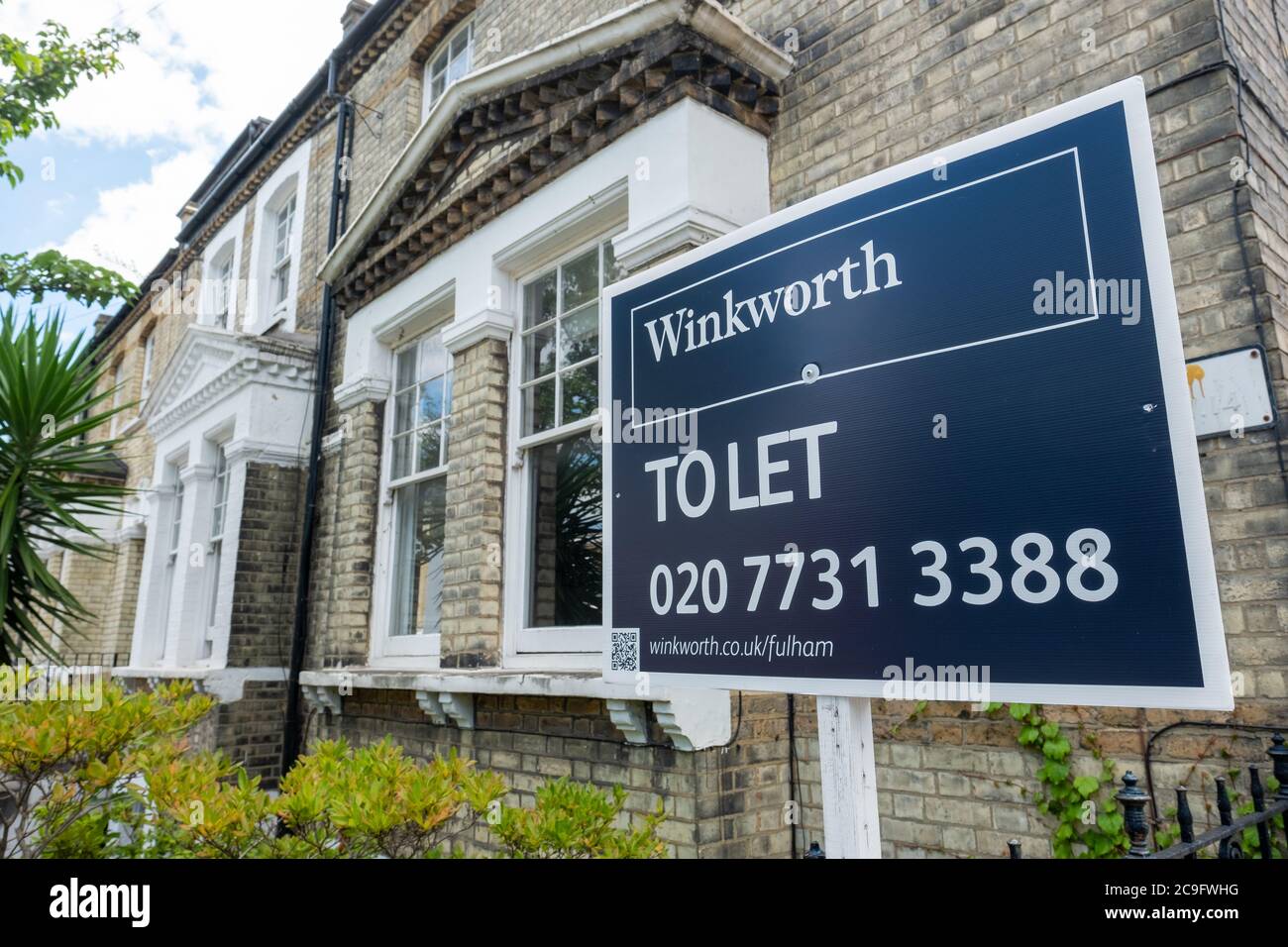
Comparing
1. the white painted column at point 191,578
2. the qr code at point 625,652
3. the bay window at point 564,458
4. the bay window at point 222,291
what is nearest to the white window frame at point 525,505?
the bay window at point 564,458

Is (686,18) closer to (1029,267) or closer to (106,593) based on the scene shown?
(1029,267)

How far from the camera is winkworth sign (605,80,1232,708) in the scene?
130 centimetres

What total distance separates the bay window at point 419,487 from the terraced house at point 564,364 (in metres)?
0.03

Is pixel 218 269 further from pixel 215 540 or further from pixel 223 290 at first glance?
pixel 215 540

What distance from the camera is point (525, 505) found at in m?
4.94

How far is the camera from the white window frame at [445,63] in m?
7.25

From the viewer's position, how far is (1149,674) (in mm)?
1243

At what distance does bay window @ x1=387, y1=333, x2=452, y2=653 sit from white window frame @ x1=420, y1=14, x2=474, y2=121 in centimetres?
257

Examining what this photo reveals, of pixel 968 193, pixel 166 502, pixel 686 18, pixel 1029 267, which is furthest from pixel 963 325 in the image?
pixel 166 502

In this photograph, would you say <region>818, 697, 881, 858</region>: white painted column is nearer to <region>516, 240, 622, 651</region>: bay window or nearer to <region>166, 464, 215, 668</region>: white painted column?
<region>516, 240, 622, 651</region>: bay window

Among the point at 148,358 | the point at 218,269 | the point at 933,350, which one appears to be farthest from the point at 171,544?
the point at 933,350

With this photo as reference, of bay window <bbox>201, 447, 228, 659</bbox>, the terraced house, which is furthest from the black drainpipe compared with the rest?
bay window <bbox>201, 447, 228, 659</bbox>

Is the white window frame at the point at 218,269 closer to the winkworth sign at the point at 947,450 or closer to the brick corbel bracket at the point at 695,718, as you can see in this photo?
the brick corbel bracket at the point at 695,718
